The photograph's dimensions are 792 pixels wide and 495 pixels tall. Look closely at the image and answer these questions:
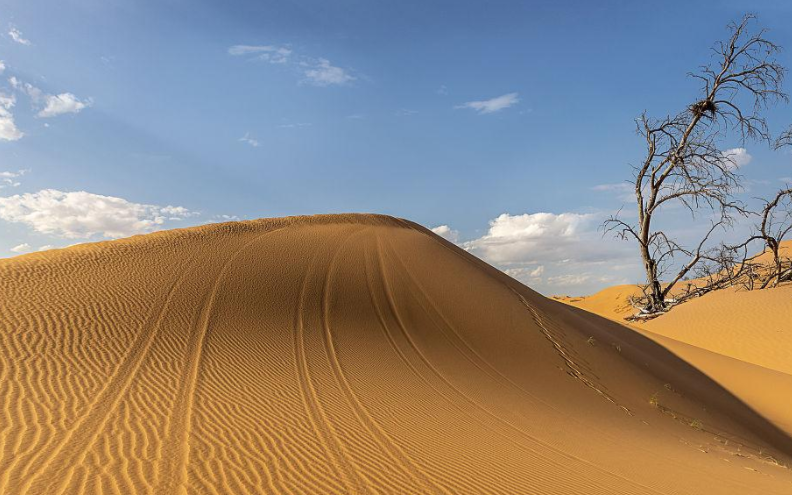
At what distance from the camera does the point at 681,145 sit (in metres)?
24.4

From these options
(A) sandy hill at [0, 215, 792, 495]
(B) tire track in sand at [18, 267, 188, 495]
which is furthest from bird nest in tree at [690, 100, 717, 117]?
(B) tire track in sand at [18, 267, 188, 495]

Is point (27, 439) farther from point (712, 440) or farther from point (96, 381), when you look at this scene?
point (712, 440)

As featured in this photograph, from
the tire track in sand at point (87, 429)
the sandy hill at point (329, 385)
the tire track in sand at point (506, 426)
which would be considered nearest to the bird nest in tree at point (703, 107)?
the sandy hill at point (329, 385)

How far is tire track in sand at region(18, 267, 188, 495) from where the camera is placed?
16.9 feet

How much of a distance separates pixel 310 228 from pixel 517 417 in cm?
1416

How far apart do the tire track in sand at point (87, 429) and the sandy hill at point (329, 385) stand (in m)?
0.04

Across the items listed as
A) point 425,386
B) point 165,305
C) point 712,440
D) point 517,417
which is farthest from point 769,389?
point 165,305

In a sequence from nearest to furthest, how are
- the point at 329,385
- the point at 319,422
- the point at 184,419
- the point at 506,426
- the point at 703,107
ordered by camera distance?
the point at 184,419, the point at 319,422, the point at 506,426, the point at 329,385, the point at 703,107

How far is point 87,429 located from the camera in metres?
6.41

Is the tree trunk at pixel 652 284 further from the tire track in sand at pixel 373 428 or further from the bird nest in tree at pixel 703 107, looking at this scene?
the tire track in sand at pixel 373 428

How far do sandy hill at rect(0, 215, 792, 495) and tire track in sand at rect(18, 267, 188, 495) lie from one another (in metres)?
0.04

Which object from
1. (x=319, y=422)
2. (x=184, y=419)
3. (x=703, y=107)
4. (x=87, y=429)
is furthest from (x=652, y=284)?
(x=87, y=429)

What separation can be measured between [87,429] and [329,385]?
388cm

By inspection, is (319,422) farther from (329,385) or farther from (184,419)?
(184,419)
